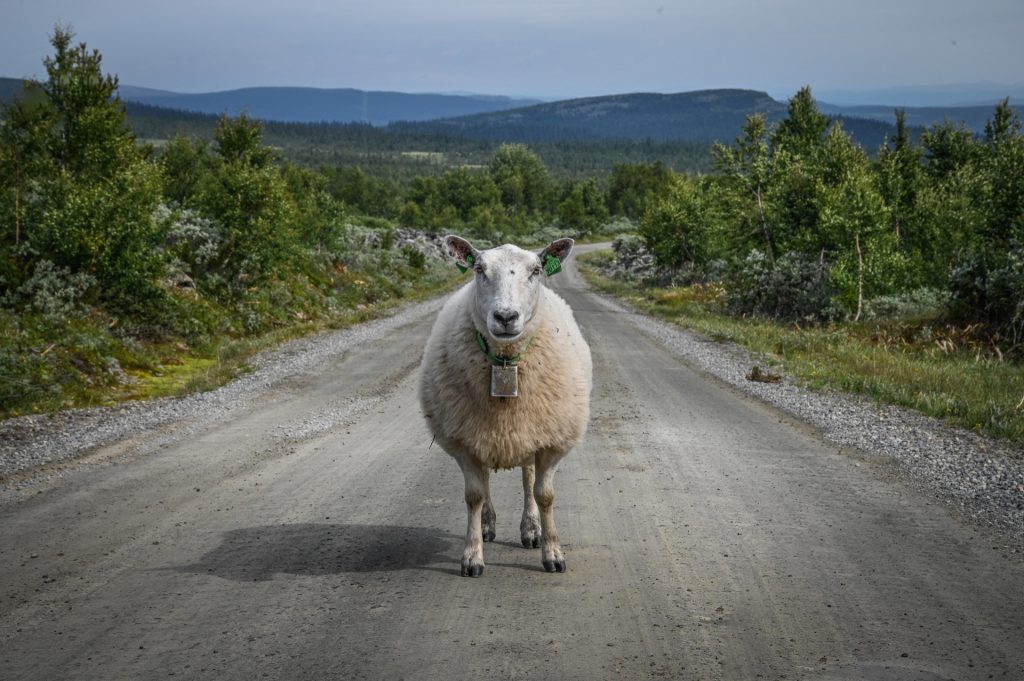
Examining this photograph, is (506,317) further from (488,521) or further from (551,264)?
(488,521)

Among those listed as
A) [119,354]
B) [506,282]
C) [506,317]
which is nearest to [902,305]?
[119,354]

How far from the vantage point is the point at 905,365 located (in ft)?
59.1

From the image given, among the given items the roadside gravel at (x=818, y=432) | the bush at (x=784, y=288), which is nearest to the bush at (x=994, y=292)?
the roadside gravel at (x=818, y=432)

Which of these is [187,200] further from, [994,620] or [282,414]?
[994,620]

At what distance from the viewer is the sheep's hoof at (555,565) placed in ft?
20.0

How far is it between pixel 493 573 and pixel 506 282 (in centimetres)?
211

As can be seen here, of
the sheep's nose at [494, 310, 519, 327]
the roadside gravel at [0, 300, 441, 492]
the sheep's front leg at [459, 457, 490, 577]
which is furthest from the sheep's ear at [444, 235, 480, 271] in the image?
the roadside gravel at [0, 300, 441, 492]

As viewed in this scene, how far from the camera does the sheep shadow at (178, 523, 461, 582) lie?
6.11 meters

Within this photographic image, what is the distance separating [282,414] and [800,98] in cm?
6444

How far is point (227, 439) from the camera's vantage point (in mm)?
11047

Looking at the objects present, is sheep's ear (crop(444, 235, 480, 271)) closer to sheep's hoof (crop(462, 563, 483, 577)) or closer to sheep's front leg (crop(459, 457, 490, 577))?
sheep's front leg (crop(459, 457, 490, 577))

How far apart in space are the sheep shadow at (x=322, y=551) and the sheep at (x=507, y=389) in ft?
1.69

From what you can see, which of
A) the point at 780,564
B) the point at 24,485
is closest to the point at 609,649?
the point at 780,564

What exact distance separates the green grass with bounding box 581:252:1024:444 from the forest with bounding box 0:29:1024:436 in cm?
168
